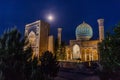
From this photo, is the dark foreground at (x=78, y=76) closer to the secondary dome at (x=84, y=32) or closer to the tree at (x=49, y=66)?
the tree at (x=49, y=66)

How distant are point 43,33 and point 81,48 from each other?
873 cm

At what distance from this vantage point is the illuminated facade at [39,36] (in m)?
32.8

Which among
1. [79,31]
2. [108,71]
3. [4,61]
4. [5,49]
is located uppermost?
[79,31]

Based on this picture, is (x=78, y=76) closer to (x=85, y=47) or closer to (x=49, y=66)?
(x=49, y=66)

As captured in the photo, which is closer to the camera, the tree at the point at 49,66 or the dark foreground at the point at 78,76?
the tree at the point at 49,66

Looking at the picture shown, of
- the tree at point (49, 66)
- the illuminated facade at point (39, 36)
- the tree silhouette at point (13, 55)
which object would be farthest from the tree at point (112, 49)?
the illuminated facade at point (39, 36)

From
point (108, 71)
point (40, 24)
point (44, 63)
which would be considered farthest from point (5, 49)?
point (40, 24)

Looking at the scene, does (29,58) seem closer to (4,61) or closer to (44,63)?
(4,61)

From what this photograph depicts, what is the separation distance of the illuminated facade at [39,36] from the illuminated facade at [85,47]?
6.28 m

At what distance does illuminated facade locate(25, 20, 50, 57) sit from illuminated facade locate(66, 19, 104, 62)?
6282mm

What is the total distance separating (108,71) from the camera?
1155 cm

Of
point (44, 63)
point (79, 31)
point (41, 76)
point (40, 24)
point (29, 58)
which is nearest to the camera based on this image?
point (41, 76)

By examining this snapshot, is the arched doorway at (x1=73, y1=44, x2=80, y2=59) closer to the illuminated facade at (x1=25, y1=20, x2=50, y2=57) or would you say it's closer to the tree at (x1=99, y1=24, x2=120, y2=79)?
the illuminated facade at (x1=25, y1=20, x2=50, y2=57)

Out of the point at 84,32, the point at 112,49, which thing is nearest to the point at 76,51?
the point at 84,32
